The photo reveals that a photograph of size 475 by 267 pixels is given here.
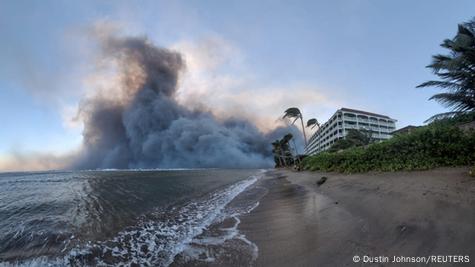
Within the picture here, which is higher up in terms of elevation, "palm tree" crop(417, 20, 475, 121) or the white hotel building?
the white hotel building

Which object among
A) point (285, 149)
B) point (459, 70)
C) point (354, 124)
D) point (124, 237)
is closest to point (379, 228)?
point (124, 237)

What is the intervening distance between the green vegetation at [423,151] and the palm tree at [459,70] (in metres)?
6.27

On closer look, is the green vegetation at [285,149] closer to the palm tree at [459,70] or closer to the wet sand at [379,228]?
the palm tree at [459,70]

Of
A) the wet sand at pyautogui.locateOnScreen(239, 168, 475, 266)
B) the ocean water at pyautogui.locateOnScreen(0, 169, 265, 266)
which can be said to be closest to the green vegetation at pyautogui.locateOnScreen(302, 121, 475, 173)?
the wet sand at pyautogui.locateOnScreen(239, 168, 475, 266)

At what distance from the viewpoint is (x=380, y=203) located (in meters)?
7.18

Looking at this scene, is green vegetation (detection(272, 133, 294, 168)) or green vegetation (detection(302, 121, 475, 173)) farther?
green vegetation (detection(272, 133, 294, 168))

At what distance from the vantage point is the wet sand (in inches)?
164

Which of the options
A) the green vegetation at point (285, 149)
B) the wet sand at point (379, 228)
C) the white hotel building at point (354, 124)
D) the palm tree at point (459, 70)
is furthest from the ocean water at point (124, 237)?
the white hotel building at point (354, 124)

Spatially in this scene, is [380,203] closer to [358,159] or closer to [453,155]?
[453,155]

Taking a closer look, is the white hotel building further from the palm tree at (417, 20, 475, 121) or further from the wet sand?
the wet sand

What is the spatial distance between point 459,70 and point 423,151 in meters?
→ 9.63

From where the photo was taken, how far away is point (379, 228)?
17.4ft

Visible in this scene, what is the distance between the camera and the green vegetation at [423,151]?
34.4 feet

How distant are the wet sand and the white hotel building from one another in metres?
78.0
